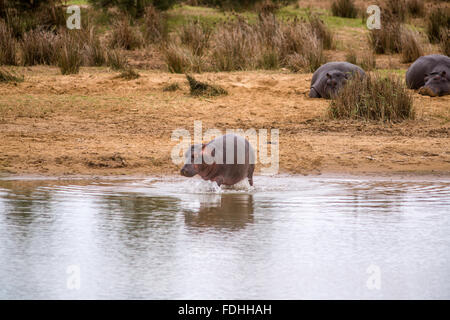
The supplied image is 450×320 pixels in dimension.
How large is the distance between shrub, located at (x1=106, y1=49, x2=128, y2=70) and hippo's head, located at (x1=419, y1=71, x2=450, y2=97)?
5.76 meters

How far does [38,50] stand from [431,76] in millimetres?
7641

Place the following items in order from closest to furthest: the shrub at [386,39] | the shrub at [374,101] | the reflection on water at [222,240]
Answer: the reflection on water at [222,240] < the shrub at [374,101] < the shrub at [386,39]

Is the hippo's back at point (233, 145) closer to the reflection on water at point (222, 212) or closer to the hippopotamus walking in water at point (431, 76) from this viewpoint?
the reflection on water at point (222, 212)

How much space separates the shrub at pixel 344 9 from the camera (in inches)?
938

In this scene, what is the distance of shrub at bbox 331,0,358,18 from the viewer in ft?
78.1

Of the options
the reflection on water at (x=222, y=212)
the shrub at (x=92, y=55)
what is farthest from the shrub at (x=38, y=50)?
the reflection on water at (x=222, y=212)

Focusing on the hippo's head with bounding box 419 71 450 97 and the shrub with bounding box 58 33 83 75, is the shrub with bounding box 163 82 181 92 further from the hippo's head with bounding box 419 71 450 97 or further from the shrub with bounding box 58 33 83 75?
the hippo's head with bounding box 419 71 450 97

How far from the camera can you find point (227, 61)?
619 inches

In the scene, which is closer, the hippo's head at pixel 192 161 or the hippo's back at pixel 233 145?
the hippo's head at pixel 192 161

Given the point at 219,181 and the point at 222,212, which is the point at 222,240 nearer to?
the point at 222,212

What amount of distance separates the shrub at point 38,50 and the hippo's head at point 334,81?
18.8ft

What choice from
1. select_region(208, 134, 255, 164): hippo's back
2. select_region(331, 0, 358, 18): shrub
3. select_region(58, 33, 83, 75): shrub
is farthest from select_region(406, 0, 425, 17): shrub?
select_region(208, 134, 255, 164): hippo's back
